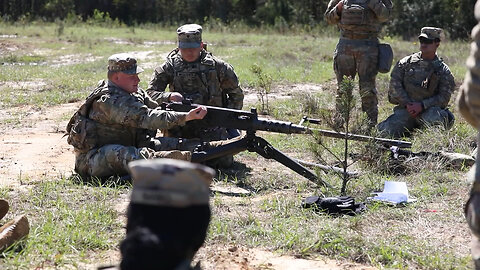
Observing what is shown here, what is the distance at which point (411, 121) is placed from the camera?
8445 millimetres

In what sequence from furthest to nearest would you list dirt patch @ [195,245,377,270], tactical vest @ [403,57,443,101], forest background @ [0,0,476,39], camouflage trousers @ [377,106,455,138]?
forest background @ [0,0,476,39] → tactical vest @ [403,57,443,101] → camouflage trousers @ [377,106,455,138] → dirt patch @ [195,245,377,270]

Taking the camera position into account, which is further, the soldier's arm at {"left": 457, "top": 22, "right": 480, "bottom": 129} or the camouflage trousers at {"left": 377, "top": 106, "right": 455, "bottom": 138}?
the camouflage trousers at {"left": 377, "top": 106, "right": 455, "bottom": 138}

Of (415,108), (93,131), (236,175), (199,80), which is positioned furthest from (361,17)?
(93,131)

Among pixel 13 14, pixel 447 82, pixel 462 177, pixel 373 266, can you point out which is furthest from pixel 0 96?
pixel 13 14

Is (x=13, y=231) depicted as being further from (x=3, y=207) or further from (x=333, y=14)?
(x=333, y=14)

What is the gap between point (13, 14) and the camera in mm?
28516

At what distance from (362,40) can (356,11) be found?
0.39 meters

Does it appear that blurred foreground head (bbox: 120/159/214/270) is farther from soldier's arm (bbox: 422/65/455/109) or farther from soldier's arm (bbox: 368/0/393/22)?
→ soldier's arm (bbox: 368/0/393/22)

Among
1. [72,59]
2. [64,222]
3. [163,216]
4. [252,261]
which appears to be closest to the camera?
[163,216]

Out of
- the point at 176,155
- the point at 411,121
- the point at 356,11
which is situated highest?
the point at 356,11

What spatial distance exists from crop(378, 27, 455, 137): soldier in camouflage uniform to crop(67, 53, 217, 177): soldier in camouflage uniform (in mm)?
3155

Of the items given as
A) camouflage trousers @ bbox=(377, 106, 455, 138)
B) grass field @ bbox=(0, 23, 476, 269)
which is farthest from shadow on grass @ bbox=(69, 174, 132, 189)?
camouflage trousers @ bbox=(377, 106, 455, 138)

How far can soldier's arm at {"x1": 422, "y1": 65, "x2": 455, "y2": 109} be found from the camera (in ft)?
27.3

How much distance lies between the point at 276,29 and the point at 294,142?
58.1ft
